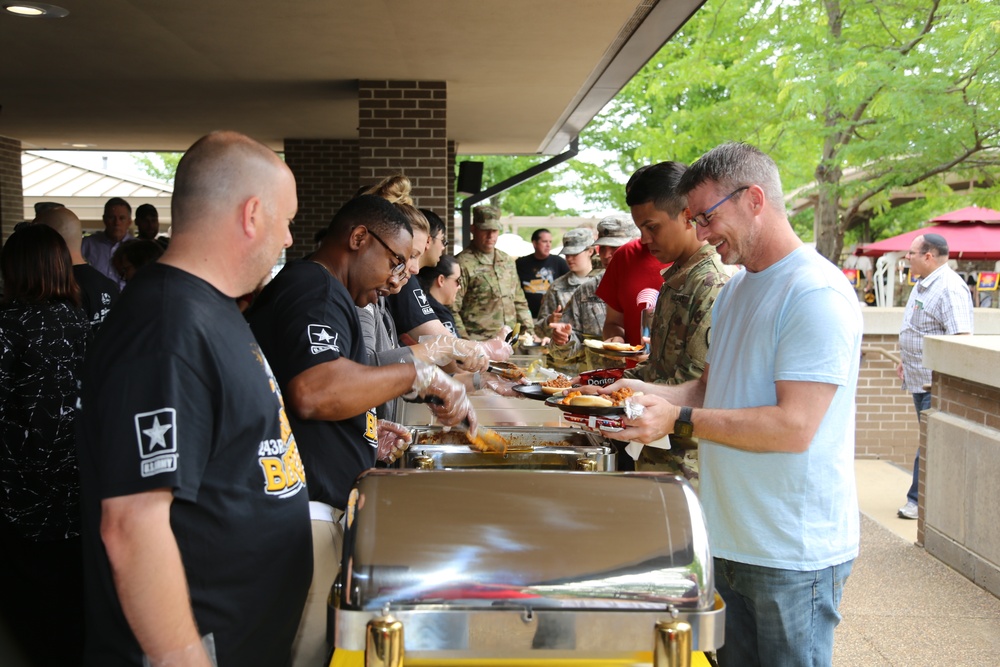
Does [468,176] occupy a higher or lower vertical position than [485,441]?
higher

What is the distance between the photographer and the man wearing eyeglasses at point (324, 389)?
7.71ft

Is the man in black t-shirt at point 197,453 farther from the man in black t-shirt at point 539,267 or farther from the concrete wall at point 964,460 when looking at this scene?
the man in black t-shirt at point 539,267

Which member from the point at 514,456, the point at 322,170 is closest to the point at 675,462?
the point at 514,456

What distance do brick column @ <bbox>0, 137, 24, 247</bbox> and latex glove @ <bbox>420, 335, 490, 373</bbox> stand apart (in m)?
11.1

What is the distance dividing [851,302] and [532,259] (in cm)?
887

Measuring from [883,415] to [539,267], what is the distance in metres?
4.28

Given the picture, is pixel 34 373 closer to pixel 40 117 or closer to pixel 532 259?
pixel 532 259

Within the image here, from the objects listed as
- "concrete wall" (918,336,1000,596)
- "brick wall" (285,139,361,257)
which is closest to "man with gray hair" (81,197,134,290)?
"brick wall" (285,139,361,257)

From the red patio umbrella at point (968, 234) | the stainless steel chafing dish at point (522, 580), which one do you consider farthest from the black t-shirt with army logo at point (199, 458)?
the red patio umbrella at point (968, 234)

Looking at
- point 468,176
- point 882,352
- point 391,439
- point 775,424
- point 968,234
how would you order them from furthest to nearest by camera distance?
point 968,234, point 468,176, point 882,352, point 391,439, point 775,424

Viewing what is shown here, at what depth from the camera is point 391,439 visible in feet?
10.5

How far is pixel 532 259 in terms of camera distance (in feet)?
36.6

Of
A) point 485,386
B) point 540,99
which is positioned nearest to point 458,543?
point 485,386

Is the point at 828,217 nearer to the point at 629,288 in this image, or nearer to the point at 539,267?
the point at 539,267
